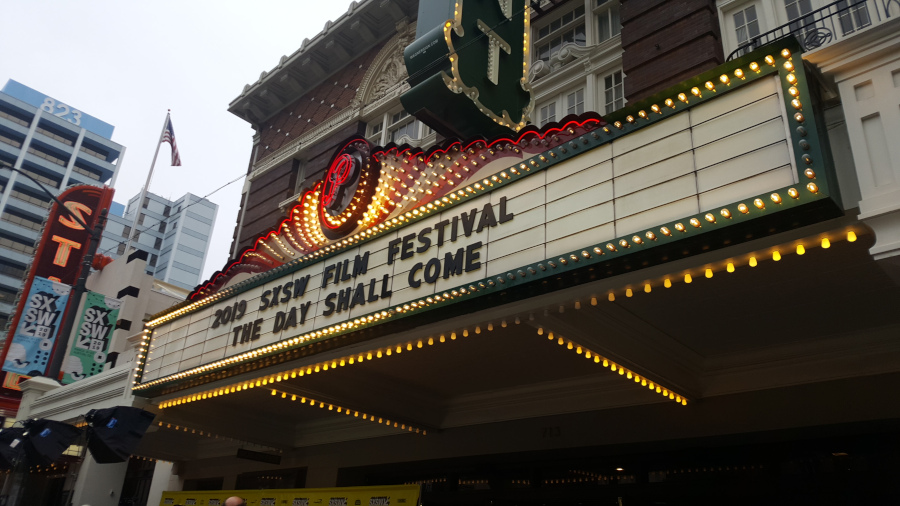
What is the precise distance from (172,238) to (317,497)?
92.7 meters

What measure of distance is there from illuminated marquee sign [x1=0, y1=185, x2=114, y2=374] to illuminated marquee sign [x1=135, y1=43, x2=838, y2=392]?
17.9 meters

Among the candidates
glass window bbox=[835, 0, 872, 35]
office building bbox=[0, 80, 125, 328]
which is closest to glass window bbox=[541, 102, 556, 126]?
glass window bbox=[835, 0, 872, 35]

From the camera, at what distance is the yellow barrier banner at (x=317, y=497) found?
9307 mm

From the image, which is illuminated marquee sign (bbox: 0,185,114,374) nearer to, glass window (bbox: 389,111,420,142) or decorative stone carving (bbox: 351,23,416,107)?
decorative stone carving (bbox: 351,23,416,107)

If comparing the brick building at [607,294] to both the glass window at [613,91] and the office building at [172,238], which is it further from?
the office building at [172,238]

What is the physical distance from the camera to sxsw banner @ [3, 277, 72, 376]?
19.9 metres

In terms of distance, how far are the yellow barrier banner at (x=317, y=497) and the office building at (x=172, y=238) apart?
3324 inches

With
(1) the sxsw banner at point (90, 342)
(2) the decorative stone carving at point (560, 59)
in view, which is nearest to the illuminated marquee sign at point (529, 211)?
(2) the decorative stone carving at point (560, 59)

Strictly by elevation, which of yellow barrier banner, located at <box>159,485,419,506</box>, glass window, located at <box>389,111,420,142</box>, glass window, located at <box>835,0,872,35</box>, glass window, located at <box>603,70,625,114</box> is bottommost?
yellow barrier banner, located at <box>159,485,419,506</box>

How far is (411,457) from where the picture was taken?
1260cm

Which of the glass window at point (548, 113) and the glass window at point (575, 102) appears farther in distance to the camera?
the glass window at point (548, 113)

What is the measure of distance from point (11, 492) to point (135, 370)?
4.29m

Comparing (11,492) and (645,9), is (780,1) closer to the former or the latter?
(645,9)

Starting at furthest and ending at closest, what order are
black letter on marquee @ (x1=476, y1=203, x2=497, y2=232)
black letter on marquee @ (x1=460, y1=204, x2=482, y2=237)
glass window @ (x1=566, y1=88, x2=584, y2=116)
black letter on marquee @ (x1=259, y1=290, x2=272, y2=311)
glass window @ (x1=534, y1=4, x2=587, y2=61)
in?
1. glass window @ (x1=534, y1=4, x2=587, y2=61)
2. glass window @ (x1=566, y1=88, x2=584, y2=116)
3. black letter on marquee @ (x1=259, y1=290, x2=272, y2=311)
4. black letter on marquee @ (x1=460, y1=204, x2=482, y2=237)
5. black letter on marquee @ (x1=476, y1=203, x2=497, y2=232)
